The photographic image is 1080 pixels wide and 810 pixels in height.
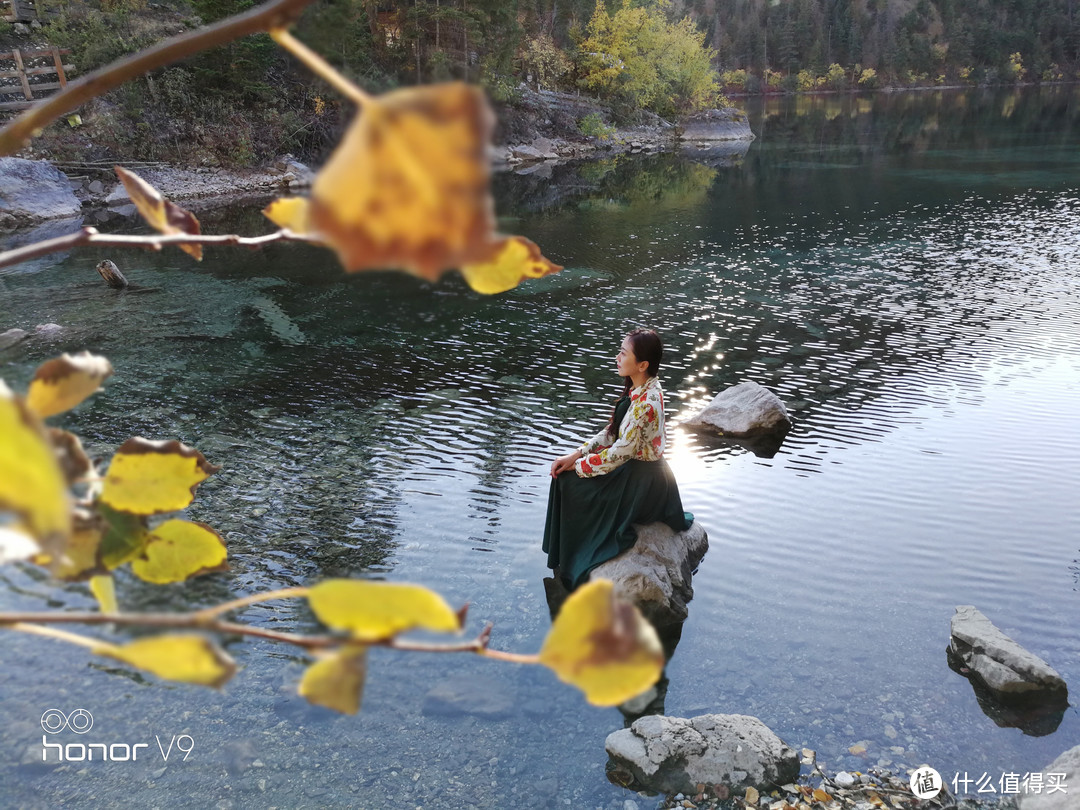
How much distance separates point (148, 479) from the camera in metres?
0.62

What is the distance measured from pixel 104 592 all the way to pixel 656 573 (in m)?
5.35

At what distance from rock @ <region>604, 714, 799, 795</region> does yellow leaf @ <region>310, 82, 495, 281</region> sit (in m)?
4.50

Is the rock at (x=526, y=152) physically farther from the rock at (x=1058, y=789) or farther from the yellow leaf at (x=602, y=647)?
the yellow leaf at (x=602, y=647)

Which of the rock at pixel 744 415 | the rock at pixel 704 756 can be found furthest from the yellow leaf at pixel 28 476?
the rock at pixel 744 415

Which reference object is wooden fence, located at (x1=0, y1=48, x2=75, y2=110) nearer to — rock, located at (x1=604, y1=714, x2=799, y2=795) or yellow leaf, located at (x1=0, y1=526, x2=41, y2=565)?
rock, located at (x1=604, y1=714, x2=799, y2=795)

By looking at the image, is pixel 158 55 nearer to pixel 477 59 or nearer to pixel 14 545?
pixel 14 545

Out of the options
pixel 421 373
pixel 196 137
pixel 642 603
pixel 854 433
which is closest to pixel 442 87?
pixel 642 603

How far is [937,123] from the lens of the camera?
5159cm

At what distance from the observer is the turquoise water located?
448 cm

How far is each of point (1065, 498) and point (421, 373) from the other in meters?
7.47

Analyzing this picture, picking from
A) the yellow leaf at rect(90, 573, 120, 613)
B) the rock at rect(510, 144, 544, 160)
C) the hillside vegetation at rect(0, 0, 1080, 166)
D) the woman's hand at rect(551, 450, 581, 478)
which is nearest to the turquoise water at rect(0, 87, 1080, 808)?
the yellow leaf at rect(90, 573, 120, 613)

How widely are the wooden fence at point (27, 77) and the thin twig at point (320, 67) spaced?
29.8 metres

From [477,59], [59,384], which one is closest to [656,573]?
[477,59]

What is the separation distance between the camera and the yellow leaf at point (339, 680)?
43 cm
